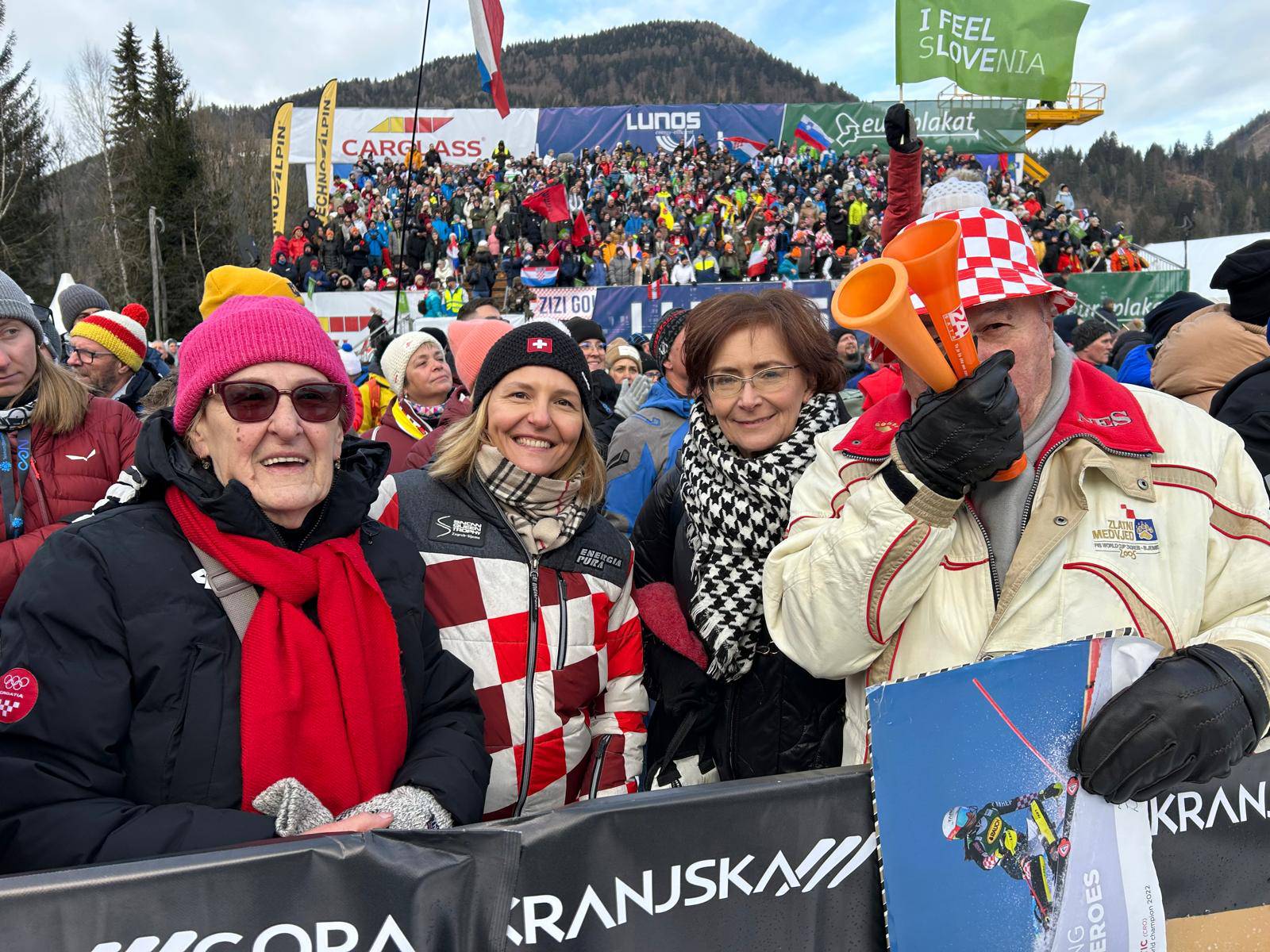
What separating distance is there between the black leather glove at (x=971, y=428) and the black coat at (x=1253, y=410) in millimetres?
1615

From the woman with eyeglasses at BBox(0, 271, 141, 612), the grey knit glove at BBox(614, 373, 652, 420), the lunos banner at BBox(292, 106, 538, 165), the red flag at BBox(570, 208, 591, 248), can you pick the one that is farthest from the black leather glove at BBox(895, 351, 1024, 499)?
the lunos banner at BBox(292, 106, 538, 165)

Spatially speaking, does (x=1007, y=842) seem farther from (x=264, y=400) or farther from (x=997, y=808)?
(x=264, y=400)

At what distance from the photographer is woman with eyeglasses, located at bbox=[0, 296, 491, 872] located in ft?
4.41

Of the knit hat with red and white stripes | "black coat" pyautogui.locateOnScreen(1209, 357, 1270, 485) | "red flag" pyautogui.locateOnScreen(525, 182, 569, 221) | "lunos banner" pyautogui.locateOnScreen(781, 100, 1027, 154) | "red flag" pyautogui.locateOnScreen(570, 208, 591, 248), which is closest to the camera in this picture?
"black coat" pyautogui.locateOnScreen(1209, 357, 1270, 485)

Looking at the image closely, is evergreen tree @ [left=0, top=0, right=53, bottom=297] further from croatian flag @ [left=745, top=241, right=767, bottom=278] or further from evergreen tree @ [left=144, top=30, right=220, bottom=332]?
croatian flag @ [left=745, top=241, right=767, bottom=278]

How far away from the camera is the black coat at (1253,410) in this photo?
8.52 ft

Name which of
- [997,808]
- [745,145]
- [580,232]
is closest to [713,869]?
[997,808]

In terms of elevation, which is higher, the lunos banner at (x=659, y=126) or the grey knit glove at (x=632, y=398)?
the lunos banner at (x=659, y=126)

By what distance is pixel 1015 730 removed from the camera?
1.41 metres

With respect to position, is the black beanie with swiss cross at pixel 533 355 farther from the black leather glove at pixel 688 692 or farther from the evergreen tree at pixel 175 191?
the evergreen tree at pixel 175 191

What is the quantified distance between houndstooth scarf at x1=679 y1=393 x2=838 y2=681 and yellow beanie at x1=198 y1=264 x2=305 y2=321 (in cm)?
192

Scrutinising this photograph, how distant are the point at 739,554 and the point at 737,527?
0.07 meters

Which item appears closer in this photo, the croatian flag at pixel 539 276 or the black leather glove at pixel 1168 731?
the black leather glove at pixel 1168 731

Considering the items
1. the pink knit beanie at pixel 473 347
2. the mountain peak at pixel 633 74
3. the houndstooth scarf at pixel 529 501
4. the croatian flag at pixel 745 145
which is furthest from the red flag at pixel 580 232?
the mountain peak at pixel 633 74
